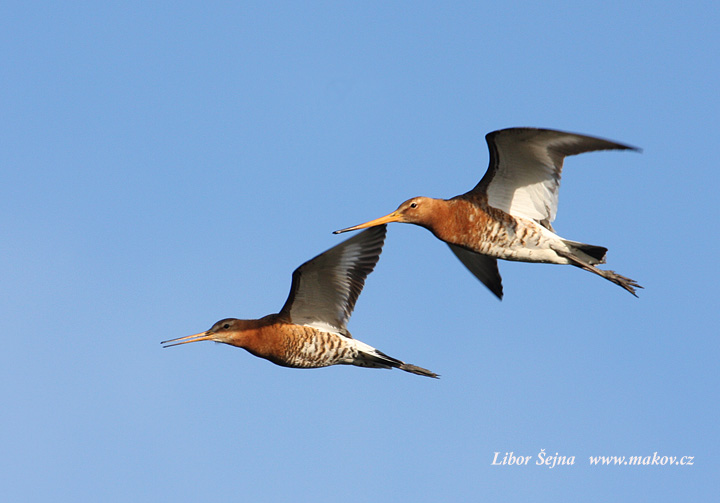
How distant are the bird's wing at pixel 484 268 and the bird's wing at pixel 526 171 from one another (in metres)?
1.97

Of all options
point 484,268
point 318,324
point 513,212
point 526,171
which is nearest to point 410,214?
point 513,212

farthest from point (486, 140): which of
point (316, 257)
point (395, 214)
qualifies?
point (316, 257)

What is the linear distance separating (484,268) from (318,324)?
3347 mm

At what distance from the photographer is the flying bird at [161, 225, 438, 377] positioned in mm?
15336

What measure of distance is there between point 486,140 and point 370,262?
262 centimetres

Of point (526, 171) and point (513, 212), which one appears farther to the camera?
point (513, 212)

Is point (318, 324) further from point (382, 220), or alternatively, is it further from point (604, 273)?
point (604, 273)

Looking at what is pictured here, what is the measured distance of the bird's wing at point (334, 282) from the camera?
15.5m

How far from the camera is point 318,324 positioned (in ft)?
51.8

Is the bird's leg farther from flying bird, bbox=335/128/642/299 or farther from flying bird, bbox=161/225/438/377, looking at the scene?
flying bird, bbox=161/225/438/377

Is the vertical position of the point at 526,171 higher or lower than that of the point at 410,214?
higher

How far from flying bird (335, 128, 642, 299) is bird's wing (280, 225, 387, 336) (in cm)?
78

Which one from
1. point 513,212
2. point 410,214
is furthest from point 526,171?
point 410,214

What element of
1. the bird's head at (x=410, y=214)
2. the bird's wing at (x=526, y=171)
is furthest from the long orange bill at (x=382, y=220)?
the bird's wing at (x=526, y=171)
